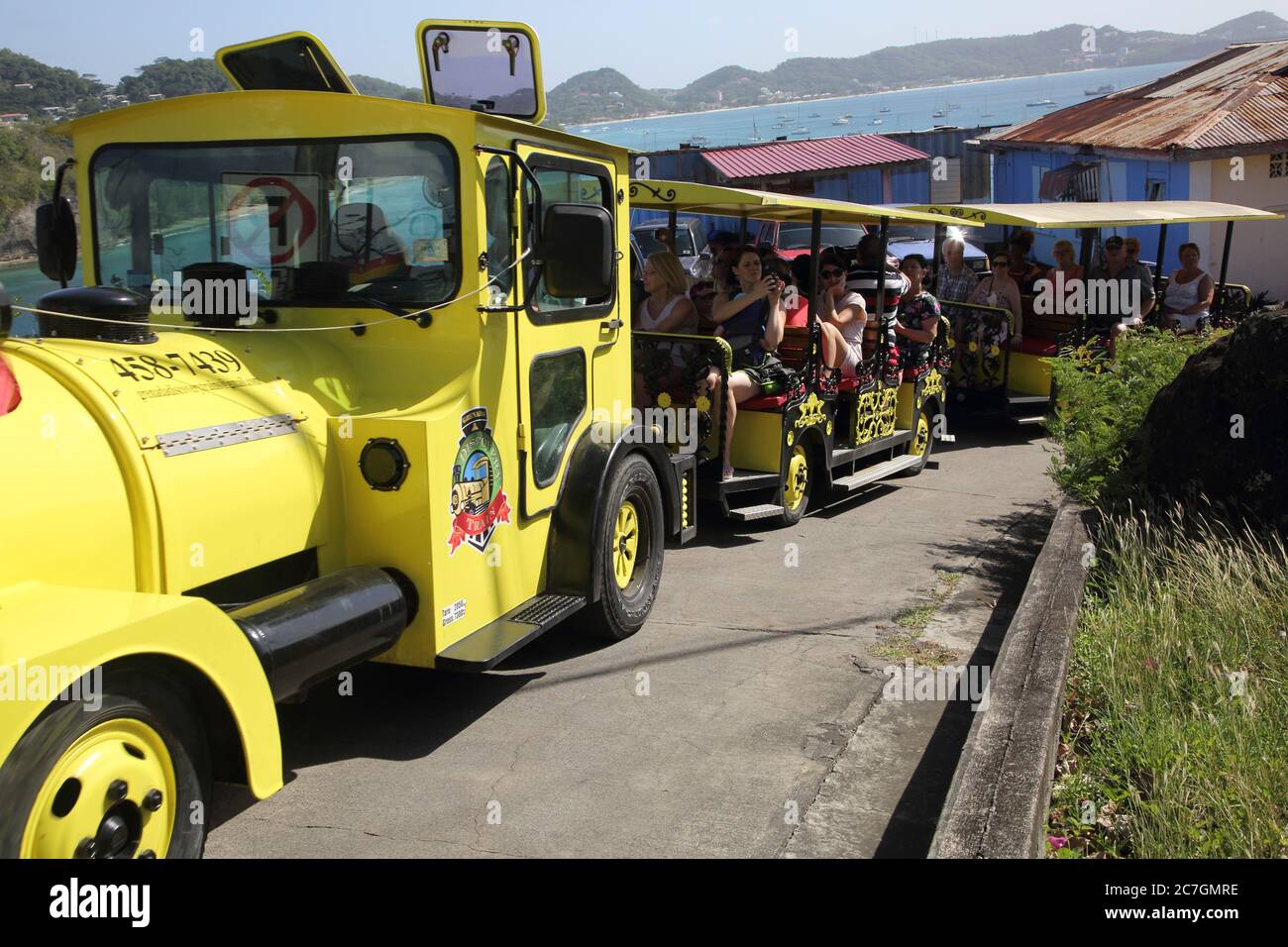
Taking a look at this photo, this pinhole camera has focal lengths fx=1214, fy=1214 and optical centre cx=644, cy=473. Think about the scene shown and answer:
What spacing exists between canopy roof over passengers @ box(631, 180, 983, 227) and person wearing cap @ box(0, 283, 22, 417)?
4942mm

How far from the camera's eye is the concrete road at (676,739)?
4227 mm

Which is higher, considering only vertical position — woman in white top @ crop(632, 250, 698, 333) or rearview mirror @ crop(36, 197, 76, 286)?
rearview mirror @ crop(36, 197, 76, 286)

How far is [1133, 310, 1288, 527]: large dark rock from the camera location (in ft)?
19.4

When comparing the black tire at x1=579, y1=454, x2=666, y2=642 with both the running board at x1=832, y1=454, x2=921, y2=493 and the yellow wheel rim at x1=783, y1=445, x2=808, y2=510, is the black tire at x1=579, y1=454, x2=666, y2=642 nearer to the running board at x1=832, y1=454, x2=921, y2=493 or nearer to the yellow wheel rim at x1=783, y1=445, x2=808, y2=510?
the yellow wheel rim at x1=783, y1=445, x2=808, y2=510

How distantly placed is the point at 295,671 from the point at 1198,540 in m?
4.50

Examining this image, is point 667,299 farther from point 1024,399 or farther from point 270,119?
point 1024,399

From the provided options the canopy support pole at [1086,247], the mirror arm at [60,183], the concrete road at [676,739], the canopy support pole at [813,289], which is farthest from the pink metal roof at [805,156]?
the mirror arm at [60,183]

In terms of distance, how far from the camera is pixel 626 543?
6332 millimetres

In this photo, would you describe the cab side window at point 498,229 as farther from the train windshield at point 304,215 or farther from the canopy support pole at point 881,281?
the canopy support pole at point 881,281

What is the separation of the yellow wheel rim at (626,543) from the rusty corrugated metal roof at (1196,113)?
44.2 ft

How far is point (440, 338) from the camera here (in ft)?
15.7

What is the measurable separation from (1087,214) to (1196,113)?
7.95 meters
